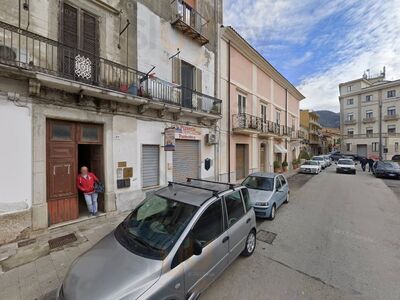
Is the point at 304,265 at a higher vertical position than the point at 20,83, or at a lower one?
lower

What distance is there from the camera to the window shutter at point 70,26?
6.05 metres

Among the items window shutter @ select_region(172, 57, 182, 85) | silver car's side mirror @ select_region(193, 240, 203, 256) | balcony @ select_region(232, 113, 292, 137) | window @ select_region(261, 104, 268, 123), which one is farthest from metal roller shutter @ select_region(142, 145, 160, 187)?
window @ select_region(261, 104, 268, 123)

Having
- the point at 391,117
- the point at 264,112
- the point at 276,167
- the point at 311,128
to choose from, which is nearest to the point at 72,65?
the point at 264,112

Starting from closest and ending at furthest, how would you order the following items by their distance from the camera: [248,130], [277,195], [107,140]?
[107,140] < [277,195] < [248,130]

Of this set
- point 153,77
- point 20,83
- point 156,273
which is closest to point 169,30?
point 153,77

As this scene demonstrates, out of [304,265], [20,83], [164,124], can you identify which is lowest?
[304,265]

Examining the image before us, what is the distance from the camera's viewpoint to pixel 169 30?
9.11m

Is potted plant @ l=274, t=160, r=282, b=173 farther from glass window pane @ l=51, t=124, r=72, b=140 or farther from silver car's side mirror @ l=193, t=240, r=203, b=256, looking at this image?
silver car's side mirror @ l=193, t=240, r=203, b=256

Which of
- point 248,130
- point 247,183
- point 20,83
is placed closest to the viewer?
point 20,83

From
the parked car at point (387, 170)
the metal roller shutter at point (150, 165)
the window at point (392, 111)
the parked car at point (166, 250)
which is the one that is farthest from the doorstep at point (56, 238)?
the window at point (392, 111)

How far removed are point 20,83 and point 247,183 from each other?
7.61 meters

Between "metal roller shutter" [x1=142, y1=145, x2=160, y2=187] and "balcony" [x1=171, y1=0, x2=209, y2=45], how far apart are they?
5.73 metres

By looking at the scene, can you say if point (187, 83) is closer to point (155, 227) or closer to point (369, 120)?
point (155, 227)

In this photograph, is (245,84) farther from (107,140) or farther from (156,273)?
(156,273)
